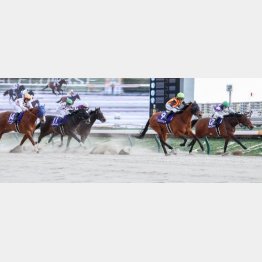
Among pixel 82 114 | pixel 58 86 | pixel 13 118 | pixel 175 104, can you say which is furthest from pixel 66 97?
pixel 175 104

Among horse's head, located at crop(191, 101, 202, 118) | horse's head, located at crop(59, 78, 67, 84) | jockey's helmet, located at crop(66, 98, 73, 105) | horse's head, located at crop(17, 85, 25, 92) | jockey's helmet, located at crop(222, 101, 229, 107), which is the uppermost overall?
horse's head, located at crop(59, 78, 67, 84)

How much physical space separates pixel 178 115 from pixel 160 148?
55cm

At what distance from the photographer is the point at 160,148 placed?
9.10m

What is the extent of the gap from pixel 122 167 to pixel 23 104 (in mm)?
1815

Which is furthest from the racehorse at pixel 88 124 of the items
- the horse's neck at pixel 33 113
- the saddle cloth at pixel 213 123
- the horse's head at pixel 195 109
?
the saddle cloth at pixel 213 123

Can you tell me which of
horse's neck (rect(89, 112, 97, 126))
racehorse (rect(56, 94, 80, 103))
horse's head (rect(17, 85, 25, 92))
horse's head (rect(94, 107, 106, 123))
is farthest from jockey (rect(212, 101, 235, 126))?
horse's head (rect(17, 85, 25, 92))

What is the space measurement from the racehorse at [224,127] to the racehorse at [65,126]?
1.70 m

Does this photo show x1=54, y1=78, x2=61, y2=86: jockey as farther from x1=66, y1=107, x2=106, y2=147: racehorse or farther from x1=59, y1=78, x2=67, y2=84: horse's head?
x1=66, y1=107, x2=106, y2=147: racehorse

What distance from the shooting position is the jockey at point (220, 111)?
9016 millimetres

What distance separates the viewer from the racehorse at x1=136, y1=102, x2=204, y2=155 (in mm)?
9023

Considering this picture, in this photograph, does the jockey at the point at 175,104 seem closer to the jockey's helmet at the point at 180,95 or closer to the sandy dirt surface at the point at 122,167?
the jockey's helmet at the point at 180,95

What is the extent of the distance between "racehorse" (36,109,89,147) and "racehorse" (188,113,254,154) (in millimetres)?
1703

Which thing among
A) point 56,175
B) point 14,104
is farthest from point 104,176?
point 14,104

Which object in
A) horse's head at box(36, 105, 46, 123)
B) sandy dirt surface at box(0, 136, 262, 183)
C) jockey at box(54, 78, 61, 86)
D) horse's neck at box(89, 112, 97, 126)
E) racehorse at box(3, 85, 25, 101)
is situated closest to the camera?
sandy dirt surface at box(0, 136, 262, 183)
